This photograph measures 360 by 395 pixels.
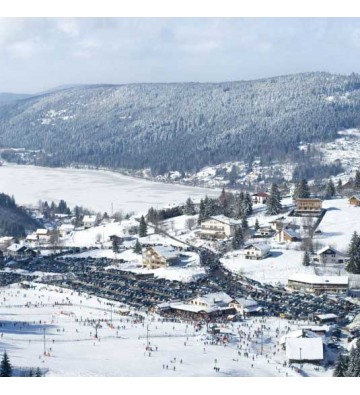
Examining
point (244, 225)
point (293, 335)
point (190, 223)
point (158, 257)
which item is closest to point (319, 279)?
point (293, 335)

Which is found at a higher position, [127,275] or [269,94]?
[269,94]

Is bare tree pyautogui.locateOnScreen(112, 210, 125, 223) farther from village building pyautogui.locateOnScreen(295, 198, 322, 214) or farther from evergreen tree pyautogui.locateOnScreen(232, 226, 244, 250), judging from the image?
evergreen tree pyautogui.locateOnScreen(232, 226, 244, 250)

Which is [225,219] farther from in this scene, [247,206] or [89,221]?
[89,221]

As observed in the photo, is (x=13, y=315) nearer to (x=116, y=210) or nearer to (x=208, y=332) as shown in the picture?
(x=208, y=332)

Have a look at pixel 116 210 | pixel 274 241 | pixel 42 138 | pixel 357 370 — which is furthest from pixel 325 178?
pixel 42 138

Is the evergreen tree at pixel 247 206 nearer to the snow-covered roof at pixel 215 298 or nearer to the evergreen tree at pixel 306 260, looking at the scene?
the evergreen tree at pixel 306 260

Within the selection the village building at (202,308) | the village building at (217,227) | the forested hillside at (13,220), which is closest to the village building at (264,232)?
the village building at (217,227)

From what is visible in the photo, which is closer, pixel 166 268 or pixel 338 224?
pixel 166 268
